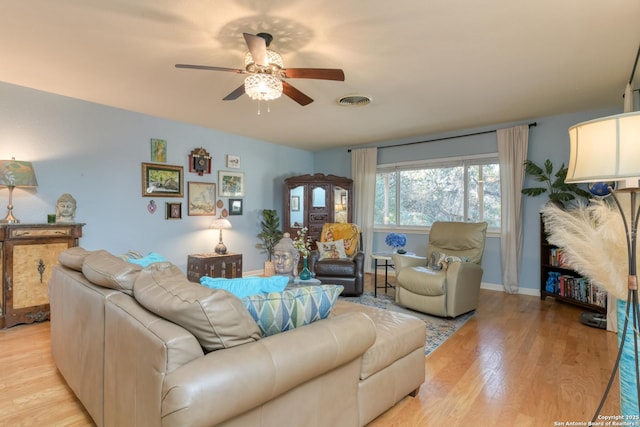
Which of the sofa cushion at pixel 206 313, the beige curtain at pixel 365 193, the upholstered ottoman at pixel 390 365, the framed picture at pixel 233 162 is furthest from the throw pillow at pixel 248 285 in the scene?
the beige curtain at pixel 365 193

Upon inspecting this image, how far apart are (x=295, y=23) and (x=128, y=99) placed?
8.21ft

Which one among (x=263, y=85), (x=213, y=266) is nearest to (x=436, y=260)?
(x=263, y=85)

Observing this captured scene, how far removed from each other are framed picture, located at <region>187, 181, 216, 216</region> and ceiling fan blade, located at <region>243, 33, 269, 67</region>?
3070mm

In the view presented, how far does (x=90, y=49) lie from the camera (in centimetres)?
259

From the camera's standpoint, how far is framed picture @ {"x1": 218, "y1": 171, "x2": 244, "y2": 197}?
5.24m

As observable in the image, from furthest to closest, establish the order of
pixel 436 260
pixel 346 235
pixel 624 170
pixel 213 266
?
pixel 346 235
pixel 213 266
pixel 436 260
pixel 624 170

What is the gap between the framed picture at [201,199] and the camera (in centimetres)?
487

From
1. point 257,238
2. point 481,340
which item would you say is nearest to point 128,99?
point 257,238

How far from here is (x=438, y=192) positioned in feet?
17.6

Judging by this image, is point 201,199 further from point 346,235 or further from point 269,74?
point 269,74

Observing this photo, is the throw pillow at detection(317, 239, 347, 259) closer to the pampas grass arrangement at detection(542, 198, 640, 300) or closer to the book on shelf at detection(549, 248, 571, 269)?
the book on shelf at detection(549, 248, 571, 269)

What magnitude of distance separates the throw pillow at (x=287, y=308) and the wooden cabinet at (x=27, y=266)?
3060 mm

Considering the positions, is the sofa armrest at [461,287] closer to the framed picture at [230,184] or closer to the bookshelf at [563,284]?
the bookshelf at [563,284]

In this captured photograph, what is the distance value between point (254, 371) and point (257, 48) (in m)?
1.86
